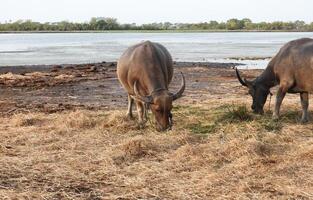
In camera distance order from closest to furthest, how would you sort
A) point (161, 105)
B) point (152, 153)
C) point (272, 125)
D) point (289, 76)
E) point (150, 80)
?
point (152, 153) → point (161, 105) → point (150, 80) → point (272, 125) → point (289, 76)

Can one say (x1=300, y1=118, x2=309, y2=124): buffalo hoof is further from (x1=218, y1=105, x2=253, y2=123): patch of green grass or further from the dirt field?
(x1=218, y1=105, x2=253, y2=123): patch of green grass

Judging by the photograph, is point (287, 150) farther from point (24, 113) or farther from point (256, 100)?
point (24, 113)

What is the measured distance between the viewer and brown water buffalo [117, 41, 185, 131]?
1041cm

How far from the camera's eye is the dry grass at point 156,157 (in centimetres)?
715

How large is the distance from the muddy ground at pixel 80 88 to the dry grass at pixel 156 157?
2243 millimetres

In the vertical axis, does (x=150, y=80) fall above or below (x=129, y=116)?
above

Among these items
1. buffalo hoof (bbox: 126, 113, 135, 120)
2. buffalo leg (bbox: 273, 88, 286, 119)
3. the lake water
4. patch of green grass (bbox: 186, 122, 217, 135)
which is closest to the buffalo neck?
buffalo leg (bbox: 273, 88, 286, 119)

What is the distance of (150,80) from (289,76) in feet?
11.4

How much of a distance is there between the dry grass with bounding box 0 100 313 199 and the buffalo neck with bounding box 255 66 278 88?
2.83ft

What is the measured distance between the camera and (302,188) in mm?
7090

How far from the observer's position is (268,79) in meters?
12.8

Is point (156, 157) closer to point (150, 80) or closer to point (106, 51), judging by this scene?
point (150, 80)

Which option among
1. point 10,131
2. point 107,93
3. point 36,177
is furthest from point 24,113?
point 36,177

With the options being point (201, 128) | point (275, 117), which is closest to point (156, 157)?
point (201, 128)
